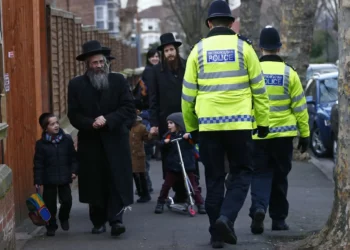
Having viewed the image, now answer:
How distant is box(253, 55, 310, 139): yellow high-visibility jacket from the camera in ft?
29.0

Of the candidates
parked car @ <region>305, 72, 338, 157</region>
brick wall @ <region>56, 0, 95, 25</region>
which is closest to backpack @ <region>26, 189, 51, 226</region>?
parked car @ <region>305, 72, 338, 157</region>

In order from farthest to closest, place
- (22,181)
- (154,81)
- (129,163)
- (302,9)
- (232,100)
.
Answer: (302,9), (154,81), (22,181), (129,163), (232,100)

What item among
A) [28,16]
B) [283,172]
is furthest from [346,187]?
[28,16]

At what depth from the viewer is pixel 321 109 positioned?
754 inches

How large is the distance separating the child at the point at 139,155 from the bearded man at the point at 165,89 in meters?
0.95

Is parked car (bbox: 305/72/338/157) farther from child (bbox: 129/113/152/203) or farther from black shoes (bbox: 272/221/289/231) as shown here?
black shoes (bbox: 272/221/289/231)

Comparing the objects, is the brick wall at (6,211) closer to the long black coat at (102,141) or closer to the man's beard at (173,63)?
the long black coat at (102,141)

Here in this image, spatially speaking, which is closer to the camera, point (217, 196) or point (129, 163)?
point (217, 196)

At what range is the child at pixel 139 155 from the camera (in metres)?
A: 11.7

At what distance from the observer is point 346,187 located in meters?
7.16

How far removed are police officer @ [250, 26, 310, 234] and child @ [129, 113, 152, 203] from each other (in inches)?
114

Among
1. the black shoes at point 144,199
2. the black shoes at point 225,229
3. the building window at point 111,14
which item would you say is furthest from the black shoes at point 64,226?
the building window at point 111,14

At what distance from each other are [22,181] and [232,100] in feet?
10.9

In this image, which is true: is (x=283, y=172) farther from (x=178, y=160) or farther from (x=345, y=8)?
(x=345, y=8)
